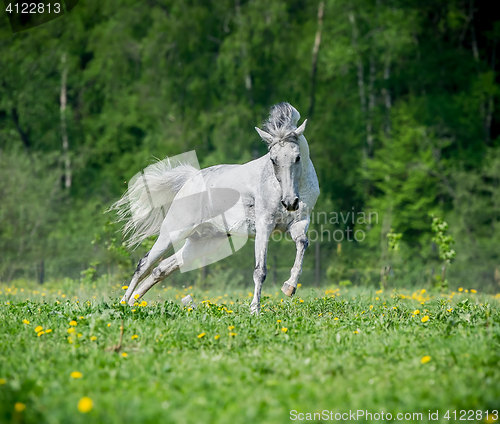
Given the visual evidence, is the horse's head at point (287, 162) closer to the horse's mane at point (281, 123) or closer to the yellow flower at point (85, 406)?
the horse's mane at point (281, 123)

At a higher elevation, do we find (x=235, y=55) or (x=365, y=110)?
(x=235, y=55)

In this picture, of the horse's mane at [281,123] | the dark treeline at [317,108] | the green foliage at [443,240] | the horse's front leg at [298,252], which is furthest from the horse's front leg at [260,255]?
the dark treeline at [317,108]

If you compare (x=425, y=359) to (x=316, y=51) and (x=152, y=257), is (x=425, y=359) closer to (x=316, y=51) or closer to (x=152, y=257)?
(x=152, y=257)

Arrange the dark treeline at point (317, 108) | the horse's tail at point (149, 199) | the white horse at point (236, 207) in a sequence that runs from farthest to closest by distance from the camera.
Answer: the dark treeline at point (317, 108) < the horse's tail at point (149, 199) < the white horse at point (236, 207)

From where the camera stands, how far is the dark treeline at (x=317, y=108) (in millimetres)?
24188

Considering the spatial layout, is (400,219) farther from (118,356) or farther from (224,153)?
(118,356)

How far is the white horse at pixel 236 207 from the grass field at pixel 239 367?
1.35 m

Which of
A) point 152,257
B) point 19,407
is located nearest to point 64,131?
point 152,257

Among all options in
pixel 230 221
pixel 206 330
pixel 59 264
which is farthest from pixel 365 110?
pixel 206 330

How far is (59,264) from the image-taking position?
18672mm

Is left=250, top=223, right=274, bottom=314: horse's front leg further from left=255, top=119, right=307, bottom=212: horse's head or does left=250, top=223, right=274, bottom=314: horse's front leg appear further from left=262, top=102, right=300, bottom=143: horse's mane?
left=262, top=102, right=300, bottom=143: horse's mane

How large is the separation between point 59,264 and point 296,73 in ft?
46.3

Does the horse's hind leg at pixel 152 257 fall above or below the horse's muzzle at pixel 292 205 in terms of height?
below

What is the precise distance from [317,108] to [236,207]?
21033mm
